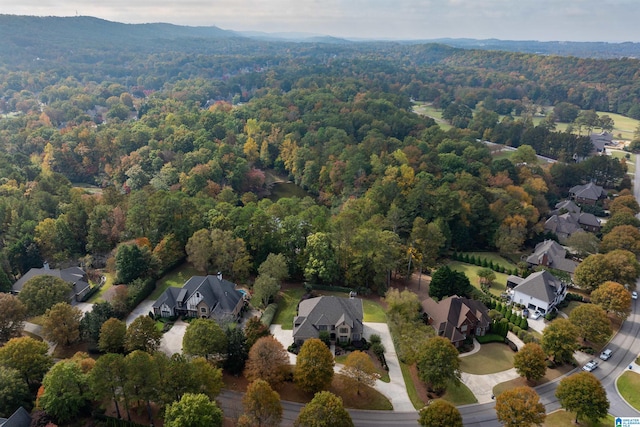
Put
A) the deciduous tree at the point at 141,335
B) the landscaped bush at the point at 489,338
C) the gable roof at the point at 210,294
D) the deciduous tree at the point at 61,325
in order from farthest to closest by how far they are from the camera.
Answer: the gable roof at the point at 210,294
the landscaped bush at the point at 489,338
the deciduous tree at the point at 61,325
the deciduous tree at the point at 141,335

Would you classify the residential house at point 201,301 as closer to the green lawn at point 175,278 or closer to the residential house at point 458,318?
the green lawn at point 175,278

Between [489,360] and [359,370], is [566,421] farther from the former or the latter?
[359,370]

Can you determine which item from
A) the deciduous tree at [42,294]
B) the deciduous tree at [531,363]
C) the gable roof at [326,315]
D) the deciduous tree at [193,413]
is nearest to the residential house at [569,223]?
the deciduous tree at [531,363]

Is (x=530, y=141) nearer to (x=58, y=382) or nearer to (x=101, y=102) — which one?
(x=58, y=382)

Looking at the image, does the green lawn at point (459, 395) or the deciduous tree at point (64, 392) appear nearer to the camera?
the deciduous tree at point (64, 392)

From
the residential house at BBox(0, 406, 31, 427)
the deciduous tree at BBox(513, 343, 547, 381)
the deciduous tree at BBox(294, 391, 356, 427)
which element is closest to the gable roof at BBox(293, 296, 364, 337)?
the deciduous tree at BBox(294, 391, 356, 427)

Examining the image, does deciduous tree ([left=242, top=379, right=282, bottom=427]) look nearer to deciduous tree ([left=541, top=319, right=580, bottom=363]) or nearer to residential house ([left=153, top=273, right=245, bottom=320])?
residential house ([left=153, top=273, right=245, bottom=320])
